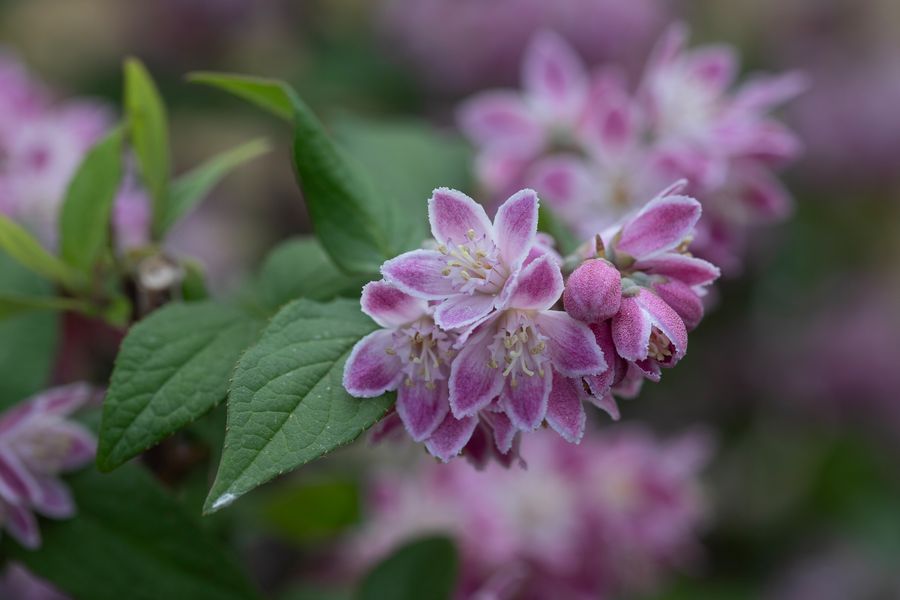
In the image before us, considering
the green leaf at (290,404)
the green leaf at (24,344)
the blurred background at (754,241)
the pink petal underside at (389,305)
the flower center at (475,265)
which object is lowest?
the blurred background at (754,241)

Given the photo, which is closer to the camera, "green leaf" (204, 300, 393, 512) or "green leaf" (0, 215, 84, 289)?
"green leaf" (204, 300, 393, 512)

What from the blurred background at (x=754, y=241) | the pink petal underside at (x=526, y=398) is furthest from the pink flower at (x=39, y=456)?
the blurred background at (x=754, y=241)

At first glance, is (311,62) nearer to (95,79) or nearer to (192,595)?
(95,79)

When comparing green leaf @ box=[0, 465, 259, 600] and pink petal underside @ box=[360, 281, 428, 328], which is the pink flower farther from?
pink petal underside @ box=[360, 281, 428, 328]

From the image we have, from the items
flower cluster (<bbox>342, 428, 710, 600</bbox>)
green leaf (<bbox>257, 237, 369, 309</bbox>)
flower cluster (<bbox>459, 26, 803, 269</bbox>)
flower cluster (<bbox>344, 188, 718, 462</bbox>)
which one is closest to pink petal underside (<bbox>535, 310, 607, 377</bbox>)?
flower cluster (<bbox>344, 188, 718, 462</bbox>)

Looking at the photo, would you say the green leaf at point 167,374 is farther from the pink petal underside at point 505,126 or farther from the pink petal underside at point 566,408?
the pink petal underside at point 505,126

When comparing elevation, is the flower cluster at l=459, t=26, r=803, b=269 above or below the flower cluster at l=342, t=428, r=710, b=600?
above

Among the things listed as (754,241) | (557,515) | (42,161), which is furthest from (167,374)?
(754,241)
